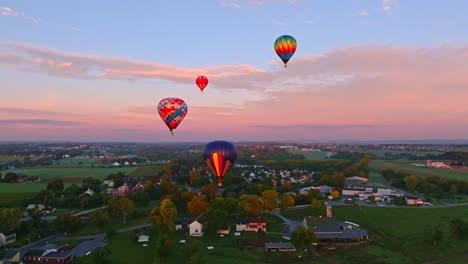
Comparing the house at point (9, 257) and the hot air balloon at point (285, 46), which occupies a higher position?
the hot air balloon at point (285, 46)

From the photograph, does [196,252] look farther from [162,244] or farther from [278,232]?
[278,232]

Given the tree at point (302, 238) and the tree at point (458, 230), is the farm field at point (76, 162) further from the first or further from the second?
the tree at point (458, 230)

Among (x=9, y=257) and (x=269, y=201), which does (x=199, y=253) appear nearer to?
(x=9, y=257)

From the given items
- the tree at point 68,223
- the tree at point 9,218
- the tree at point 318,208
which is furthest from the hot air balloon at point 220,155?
the tree at point 9,218

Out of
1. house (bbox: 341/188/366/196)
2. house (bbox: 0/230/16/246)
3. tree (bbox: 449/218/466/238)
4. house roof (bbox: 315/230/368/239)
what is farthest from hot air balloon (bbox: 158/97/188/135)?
house (bbox: 341/188/366/196)

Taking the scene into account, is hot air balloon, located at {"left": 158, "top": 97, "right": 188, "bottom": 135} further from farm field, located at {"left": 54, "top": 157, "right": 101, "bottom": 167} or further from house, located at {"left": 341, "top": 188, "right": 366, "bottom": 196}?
farm field, located at {"left": 54, "top": 157, "right": 101, "bottom": 167}

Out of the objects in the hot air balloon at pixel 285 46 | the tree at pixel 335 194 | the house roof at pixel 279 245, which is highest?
the hot air balloon at pixel 285 46

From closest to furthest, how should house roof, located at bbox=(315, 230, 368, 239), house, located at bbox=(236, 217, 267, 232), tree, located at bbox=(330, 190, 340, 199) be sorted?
house roof, located at bbox=(315, 230, 368, 239)
house, located at bbox=(236, 217, 267, 232)
tree, located at bbox=(330, 190, 340, 199)
